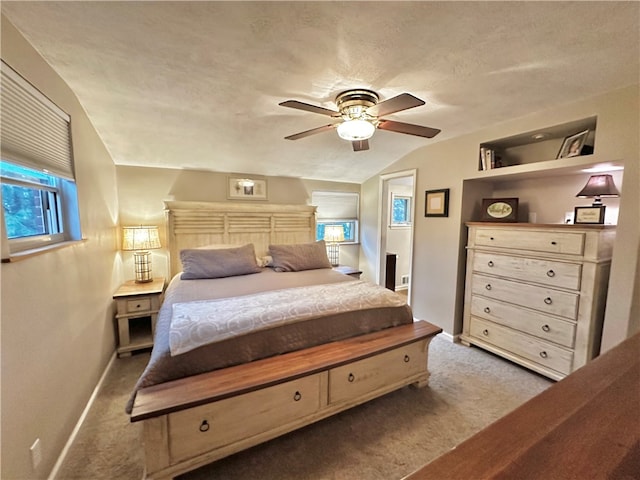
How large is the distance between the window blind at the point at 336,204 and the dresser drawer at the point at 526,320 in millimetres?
2324

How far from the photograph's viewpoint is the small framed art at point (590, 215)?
2055 mm

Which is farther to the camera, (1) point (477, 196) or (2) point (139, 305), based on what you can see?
(1) point (477, 196)

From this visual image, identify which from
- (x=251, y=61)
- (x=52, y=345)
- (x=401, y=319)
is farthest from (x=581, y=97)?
(x=52, y=345)

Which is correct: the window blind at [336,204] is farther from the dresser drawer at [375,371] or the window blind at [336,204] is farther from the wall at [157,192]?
the dresser drawer at [375,371]

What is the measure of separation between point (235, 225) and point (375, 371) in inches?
99.0

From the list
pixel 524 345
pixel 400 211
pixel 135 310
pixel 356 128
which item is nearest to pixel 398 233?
pixel 400 211

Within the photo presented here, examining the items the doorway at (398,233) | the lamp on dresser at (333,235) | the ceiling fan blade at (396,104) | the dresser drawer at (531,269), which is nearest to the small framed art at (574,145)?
the dresser drawer at (531,269)

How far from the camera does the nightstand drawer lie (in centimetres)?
261

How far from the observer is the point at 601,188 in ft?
6.89

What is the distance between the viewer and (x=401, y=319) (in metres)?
2.19

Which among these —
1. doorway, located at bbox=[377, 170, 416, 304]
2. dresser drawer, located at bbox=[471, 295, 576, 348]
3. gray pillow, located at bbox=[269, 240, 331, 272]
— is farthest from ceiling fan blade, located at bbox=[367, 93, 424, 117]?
doorway, located at bbox=[377, 170, 416, 304]

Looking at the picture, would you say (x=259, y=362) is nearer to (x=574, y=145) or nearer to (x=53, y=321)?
(x=53, y=321)

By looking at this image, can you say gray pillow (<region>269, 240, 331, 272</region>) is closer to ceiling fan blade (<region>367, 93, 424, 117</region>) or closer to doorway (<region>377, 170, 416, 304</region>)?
doorway (<region>377, 170, 416, 304</region>)

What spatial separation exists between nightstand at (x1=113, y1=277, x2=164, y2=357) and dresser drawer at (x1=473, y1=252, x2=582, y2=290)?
10.8 ft
